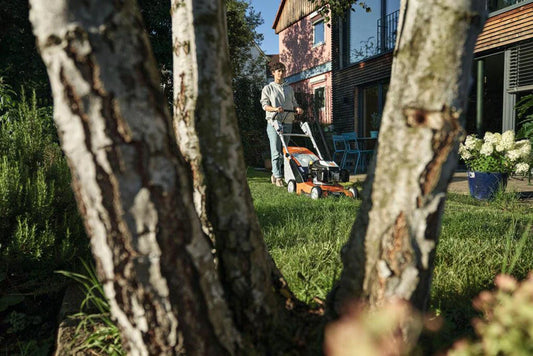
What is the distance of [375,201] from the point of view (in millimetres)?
1145

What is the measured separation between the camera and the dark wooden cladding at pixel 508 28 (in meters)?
7.66

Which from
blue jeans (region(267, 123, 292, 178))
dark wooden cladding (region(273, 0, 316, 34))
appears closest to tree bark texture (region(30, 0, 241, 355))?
blue jeans (region(267, 123, 292, 178))

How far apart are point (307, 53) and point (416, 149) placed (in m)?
17.5

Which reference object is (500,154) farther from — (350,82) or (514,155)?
(350,82)

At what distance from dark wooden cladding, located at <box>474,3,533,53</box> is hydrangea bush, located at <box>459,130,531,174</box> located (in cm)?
309

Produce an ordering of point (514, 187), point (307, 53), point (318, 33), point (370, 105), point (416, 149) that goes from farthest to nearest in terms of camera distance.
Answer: point (307, 53) → point (318, 33) → point (370, 105) → point (514, 187) → point (416, 149)

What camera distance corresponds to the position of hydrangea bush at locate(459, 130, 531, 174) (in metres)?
5.10

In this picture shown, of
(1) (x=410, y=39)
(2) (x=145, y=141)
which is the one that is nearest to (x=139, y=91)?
(2) (x=145, y=141)

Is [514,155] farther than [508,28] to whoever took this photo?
No

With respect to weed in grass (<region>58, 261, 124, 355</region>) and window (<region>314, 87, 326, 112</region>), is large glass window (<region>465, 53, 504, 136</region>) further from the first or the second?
weed in grass (<region>58, 261, 124, 355</region>)

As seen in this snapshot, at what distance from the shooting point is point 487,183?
5.36m

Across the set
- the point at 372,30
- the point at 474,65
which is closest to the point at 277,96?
the point at 474,65

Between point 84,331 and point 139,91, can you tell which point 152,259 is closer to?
point 139,91

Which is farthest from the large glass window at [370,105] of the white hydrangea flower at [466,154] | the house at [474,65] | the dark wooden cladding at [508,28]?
the white hydrangea flower at [466,154]
